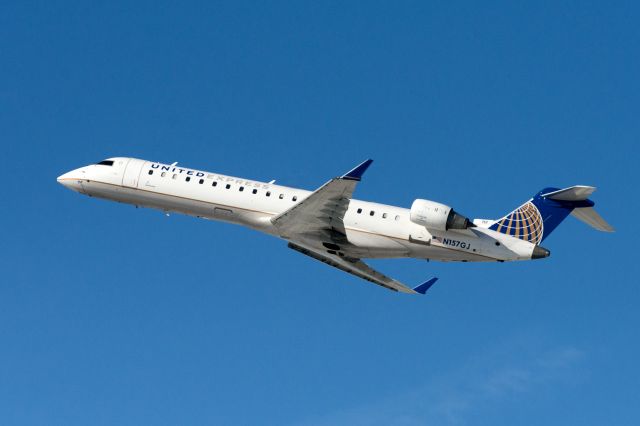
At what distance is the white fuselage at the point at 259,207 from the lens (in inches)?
1401

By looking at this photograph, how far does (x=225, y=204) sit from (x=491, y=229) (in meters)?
10.8

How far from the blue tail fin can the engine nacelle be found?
2.41 m

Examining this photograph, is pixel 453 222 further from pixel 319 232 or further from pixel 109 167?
pixel 109 167

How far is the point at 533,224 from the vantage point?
119 feet

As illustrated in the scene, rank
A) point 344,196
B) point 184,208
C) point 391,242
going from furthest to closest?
point 184,208 → point 391,242 → point 344,196

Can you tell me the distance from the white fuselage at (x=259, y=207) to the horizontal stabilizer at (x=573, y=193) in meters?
2.16

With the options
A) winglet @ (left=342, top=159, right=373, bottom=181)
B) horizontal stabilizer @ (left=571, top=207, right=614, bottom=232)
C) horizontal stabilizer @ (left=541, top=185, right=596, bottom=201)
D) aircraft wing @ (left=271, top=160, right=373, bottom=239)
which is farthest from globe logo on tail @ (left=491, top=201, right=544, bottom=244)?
winglet @ (left=342, top=159, right=373, bottom=181)

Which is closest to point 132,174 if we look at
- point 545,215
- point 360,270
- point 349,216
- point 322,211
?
point 322,211

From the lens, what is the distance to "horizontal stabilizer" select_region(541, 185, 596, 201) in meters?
34.9

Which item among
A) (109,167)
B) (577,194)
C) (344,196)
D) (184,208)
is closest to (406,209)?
(344,196)

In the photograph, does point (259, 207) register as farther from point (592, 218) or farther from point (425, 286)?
point (592, 218)

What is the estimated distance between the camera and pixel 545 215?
36.3 metres

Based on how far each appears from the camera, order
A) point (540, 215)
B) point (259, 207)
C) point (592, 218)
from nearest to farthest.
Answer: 1. point (592, 218)
2. point (540, 215)
3. point (259, 207)

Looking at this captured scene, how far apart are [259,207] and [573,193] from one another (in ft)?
40.6
